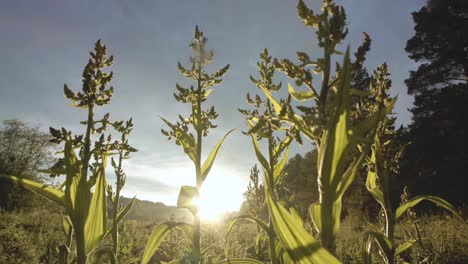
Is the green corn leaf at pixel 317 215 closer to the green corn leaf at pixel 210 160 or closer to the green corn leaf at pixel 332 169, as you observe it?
the green corn leaf at pixel 332 169

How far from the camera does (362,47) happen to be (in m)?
1.37

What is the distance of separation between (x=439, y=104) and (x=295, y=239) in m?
30.9

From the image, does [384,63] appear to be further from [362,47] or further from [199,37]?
[199,37]

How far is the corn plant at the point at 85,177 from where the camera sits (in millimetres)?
1932

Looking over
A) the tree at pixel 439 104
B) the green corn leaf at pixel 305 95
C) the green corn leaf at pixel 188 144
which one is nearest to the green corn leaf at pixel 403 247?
the green corn leaf at pixel 305 95

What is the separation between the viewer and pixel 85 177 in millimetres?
2002

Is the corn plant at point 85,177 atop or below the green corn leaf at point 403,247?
atop

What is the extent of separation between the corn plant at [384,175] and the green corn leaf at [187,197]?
128 cm

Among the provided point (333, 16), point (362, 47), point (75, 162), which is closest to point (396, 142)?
point (362, 47)

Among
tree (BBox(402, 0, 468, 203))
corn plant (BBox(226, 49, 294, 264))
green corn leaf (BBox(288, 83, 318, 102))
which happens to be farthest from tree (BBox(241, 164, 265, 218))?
tree (BBox(402, 0, 468, 203))

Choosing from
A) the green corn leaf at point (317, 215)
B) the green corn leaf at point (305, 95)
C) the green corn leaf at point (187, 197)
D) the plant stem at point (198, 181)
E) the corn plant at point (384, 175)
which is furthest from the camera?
the plant stem at point (198, 181)

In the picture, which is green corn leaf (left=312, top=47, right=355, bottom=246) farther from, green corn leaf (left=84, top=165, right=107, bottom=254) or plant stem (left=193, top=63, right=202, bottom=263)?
green corn leaf (left=84, top=165, right=107, bottom=254)

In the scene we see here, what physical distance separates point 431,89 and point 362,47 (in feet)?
104

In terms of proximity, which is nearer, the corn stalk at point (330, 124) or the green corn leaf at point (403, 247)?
the corn stalk at point (330, 124)
